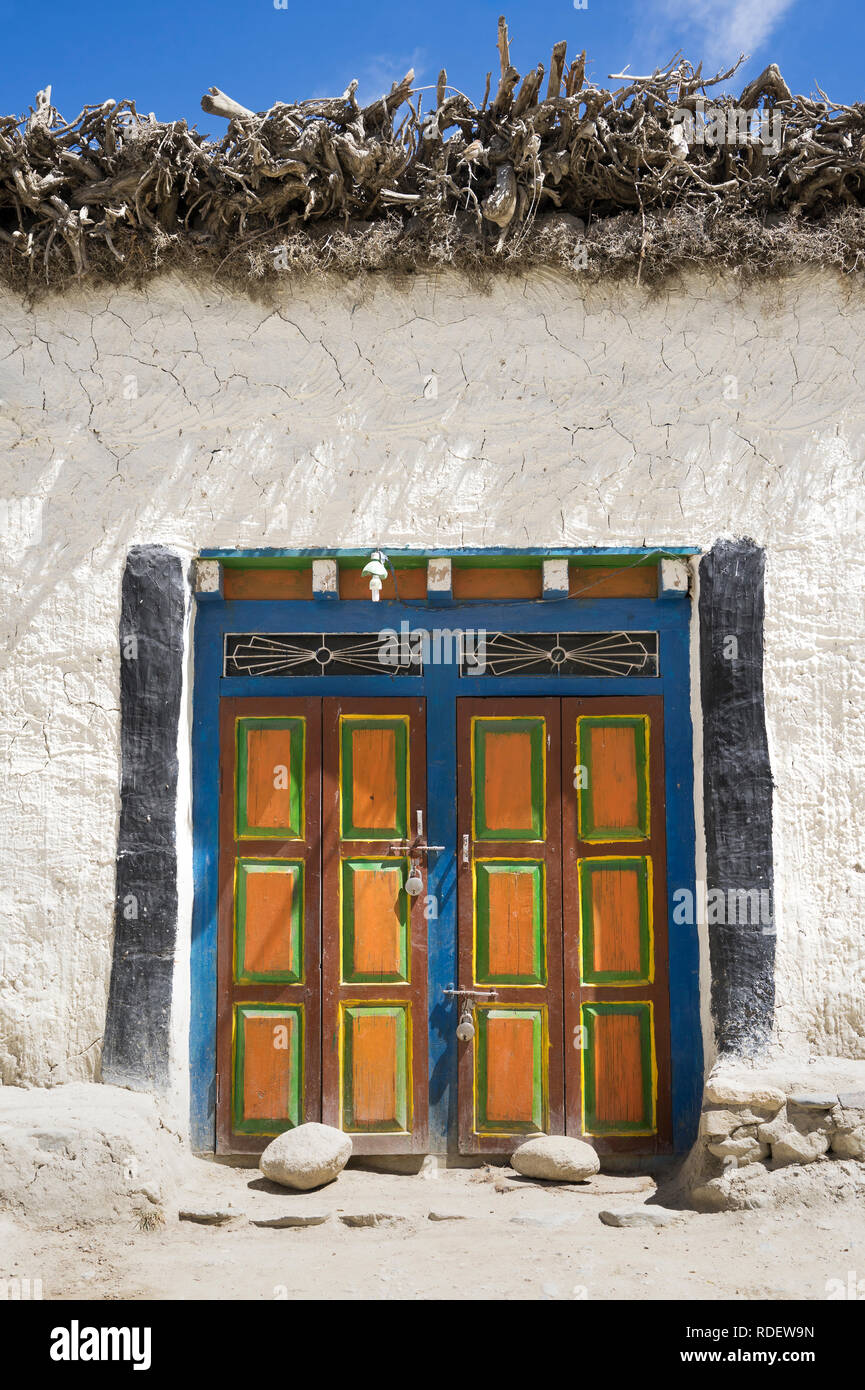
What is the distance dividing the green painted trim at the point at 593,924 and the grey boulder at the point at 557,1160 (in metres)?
0.71

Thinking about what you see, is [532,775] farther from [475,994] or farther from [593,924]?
[475,994]

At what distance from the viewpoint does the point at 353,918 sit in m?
5.08

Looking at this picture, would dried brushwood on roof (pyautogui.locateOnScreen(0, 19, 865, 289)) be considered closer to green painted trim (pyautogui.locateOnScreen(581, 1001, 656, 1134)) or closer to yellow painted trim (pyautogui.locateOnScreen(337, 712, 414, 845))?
yellow painted trim (pyautogui.locateOnScreen(337, 712, 414, 845))

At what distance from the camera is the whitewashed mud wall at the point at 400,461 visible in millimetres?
4953

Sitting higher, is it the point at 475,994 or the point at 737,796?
the point at 737,796

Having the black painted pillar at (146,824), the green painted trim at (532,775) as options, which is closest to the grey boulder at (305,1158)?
the black painted pillar at (146,824)

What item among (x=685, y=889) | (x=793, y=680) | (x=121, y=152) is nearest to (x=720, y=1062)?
(x=685, y=889)

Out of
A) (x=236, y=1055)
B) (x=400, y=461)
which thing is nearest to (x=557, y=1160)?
(x=236, y=1055)

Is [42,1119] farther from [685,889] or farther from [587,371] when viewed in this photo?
[587,371]

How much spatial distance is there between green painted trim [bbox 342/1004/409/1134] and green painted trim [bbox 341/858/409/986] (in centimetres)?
12

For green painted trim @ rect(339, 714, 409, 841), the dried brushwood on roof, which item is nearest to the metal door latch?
green painted trim @ rect(339, 714, 409, 841)

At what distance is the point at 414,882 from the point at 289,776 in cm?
76

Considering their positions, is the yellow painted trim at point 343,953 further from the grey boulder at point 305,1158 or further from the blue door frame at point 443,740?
the grey boulder at point 305,1158

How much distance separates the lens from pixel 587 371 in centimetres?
515
